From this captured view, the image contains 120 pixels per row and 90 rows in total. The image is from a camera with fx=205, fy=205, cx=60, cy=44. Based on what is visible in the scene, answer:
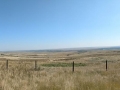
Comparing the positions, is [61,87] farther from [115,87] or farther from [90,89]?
[115,87]

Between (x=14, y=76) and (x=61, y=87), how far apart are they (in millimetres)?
2575

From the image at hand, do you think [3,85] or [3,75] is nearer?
[3,85]

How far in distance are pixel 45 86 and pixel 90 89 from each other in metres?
1.77

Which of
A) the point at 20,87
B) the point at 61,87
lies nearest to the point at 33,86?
the point at 20,87

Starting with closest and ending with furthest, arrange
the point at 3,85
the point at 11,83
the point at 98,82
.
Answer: the point at 3,85, the point at 11,83, the point at 98,82

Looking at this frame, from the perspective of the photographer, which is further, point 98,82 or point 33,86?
point 98,82

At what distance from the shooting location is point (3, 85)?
24.6ft

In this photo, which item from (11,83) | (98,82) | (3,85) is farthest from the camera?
(98,82)

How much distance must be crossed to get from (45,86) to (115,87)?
2812mm

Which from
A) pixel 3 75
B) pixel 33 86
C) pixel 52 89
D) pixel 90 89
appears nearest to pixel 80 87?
pixel 90 89

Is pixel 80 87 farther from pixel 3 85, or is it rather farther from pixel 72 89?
pixel 3 85

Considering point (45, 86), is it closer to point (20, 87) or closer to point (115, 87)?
point (20, 87)

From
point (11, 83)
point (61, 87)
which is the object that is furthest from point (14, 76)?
point (61, 87)

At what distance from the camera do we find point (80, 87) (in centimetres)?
816
